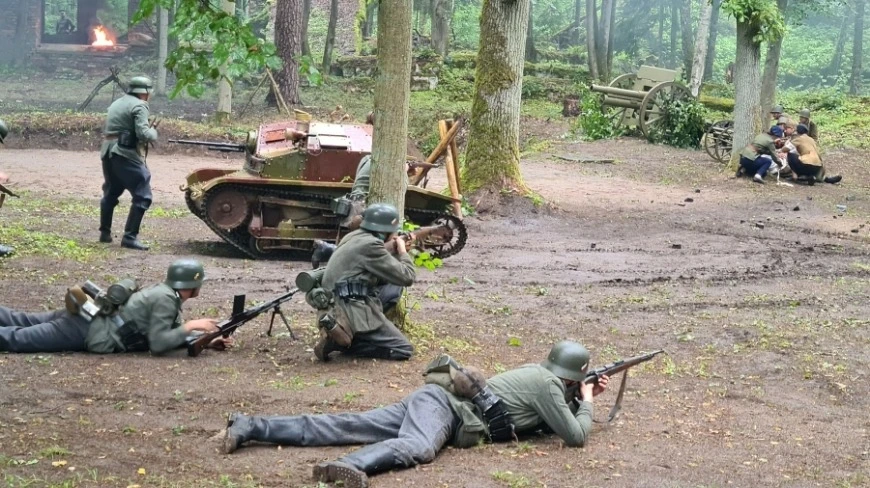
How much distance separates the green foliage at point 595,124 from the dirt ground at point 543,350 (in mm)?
7693

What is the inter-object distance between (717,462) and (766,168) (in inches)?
633

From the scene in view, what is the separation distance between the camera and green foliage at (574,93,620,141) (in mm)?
27703

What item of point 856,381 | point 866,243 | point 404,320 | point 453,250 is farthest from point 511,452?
point 866,243

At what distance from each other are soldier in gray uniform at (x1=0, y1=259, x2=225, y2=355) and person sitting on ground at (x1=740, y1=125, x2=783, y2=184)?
15.8m

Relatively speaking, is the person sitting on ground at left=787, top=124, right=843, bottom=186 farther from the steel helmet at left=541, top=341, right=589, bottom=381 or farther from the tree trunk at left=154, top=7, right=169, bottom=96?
the tree trunk at left=154, top=7, right=169, bottom=96

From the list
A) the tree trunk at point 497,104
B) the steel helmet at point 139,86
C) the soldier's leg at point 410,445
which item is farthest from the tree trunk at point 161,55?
the soldier's leg at point 410,445

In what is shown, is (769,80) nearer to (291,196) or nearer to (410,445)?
(291,196)

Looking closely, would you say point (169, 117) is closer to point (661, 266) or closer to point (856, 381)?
point (661, 266)

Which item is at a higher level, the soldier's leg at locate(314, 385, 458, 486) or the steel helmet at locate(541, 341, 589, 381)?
the steel helmet at locate(541, 341, 589, 381)

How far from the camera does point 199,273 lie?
848 cm

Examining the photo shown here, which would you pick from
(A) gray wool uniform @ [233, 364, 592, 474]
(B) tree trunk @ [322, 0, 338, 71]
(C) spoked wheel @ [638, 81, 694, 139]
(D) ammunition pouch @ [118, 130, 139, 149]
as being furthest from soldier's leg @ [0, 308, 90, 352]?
(B) tree trunk @ [322, 0, 338, 71]

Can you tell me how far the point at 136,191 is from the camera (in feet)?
44.6

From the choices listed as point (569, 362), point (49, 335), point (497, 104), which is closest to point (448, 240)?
point (497, 104)

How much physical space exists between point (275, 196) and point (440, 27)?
23.3 meters
